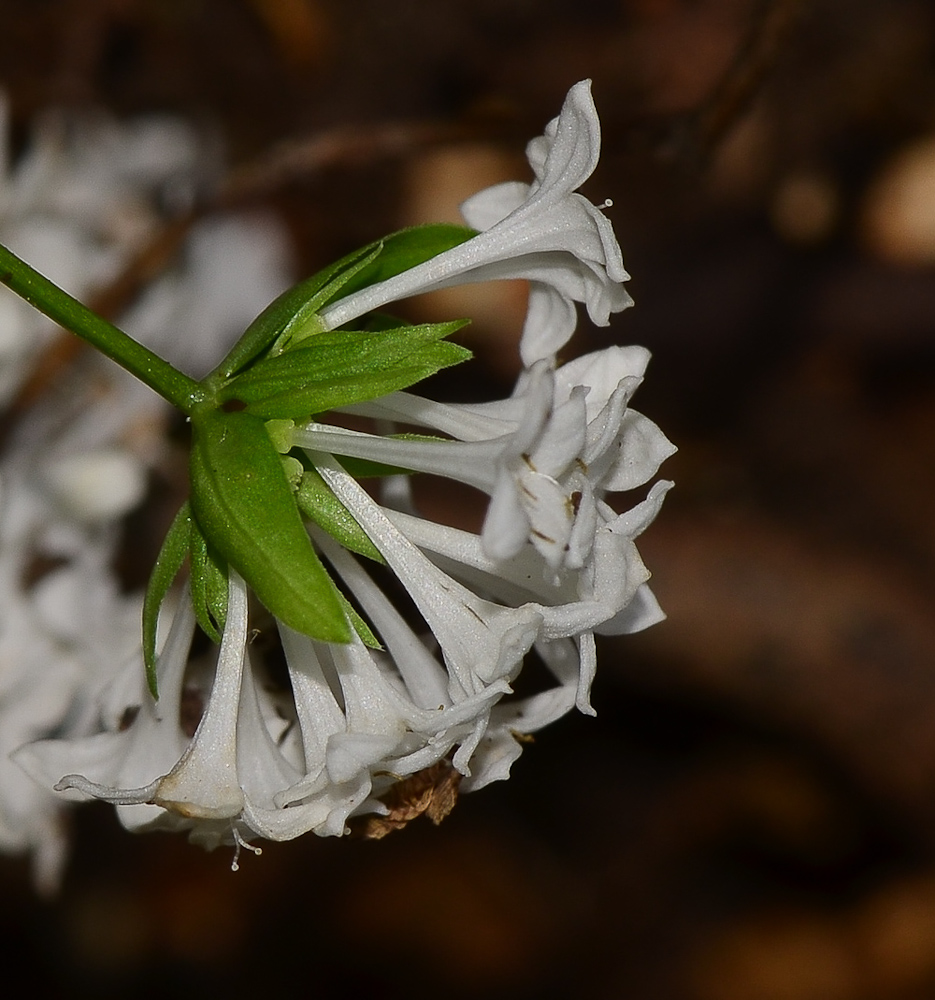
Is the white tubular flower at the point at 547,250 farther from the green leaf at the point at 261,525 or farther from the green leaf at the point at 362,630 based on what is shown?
the green leaf at the point at 362,630

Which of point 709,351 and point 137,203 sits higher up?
point 137,203


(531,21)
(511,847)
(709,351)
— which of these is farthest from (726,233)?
(511,847)

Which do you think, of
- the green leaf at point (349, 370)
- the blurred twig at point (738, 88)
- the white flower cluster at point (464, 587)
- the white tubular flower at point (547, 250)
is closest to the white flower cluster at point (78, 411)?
the white flower cluster at point (464, 587)

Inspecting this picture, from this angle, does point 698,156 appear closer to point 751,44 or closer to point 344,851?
point 751,44

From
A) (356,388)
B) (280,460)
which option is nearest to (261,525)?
A: (280,460)

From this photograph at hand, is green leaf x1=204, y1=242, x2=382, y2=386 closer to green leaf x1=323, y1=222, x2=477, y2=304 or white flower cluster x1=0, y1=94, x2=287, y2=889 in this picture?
green leaf x1=323, y1=222, x2=477, y2=304

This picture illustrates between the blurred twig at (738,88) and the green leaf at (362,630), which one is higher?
the blurred twig at (738,88)

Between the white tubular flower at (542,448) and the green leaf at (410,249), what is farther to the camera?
the green leaf at (410,249)
